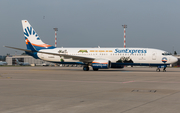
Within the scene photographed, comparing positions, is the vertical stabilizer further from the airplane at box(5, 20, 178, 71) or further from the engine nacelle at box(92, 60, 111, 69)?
the engine nacelle at box(92, 60, 111, 69)

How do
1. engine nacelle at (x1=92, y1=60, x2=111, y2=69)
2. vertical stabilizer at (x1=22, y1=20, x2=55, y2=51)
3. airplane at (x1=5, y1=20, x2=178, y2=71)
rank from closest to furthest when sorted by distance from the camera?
engine nacelle at (x1=92, y1=60, x2=111, y2=69)
airplane at (x1=5, y1=20, x2=178, y2=71)
vertical stabilizer at (x1=22, y1=20, x2=55, y2=51)

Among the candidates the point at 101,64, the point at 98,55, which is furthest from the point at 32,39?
the point at 101,64

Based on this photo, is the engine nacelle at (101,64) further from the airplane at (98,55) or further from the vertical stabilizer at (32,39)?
the vertical stabilizer at (32,39)

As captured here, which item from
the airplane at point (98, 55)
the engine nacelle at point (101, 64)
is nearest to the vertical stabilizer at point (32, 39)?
the airplane at point (98, 55)

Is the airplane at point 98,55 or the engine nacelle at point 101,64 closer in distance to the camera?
the engine nacelle at point 101,64

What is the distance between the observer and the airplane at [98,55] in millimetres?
39062

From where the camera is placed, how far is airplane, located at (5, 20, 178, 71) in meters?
39.1

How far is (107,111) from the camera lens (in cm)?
796

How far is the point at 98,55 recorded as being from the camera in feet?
137

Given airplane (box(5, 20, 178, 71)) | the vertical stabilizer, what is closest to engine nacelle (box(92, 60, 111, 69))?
airplane (box(5, 20, 178, 71))

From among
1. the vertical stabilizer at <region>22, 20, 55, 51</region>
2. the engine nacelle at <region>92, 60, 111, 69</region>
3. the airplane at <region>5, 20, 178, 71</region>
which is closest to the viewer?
the engine nacelle at <region>92, 60, 111, 69</region>

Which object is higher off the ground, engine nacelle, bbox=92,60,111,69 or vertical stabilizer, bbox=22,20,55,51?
vertical stabilizer, bbox=22,20,55,51

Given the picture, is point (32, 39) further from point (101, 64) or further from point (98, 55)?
point (101, 64)

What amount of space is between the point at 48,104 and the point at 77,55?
34023mm
